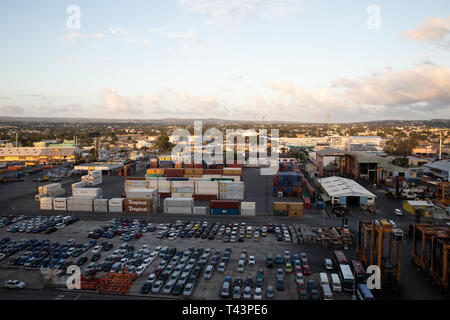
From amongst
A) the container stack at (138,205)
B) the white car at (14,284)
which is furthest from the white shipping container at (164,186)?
the white car at (14,284)

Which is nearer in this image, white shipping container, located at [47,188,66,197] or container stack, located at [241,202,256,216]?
container stack, located at [241,202,256,216]

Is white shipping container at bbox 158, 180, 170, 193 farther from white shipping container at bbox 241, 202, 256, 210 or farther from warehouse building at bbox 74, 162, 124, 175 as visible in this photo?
warehouse building at bbox 74, 162, 124, 175

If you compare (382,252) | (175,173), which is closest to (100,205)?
(175,173)

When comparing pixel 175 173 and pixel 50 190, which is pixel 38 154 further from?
pixel 175 173

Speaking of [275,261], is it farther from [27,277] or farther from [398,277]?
[27,277]

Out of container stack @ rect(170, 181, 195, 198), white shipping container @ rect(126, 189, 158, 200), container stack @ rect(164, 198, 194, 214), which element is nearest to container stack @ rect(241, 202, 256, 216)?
container stack @ rect(164, 198, 194, 214)

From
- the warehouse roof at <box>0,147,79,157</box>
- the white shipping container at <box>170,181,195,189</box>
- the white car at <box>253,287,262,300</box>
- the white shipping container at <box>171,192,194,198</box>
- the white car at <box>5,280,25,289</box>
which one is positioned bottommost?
the white car at <box>5,280,25,289</box>

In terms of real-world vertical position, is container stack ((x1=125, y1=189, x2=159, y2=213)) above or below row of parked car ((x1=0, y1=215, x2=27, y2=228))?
above

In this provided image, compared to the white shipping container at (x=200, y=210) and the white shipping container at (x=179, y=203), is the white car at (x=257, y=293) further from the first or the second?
the white shipping container at (x=179, y=203)
